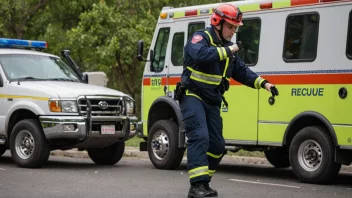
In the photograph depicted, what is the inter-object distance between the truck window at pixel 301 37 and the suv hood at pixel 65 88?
2970 mm

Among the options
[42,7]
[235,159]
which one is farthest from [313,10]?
[42,7]

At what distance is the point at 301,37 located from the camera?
36.7 feet

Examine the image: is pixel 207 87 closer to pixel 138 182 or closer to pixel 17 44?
pixel 138 182

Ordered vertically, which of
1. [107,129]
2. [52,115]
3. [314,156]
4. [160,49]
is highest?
[160,49]

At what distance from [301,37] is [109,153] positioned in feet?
12.9

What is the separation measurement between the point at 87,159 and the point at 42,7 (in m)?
13.3

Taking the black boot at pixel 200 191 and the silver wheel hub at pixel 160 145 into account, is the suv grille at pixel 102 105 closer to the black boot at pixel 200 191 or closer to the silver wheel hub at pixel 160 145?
the silver wheel hub at pixel 160 145

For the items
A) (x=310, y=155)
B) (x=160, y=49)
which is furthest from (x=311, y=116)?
(x=160, y=49)

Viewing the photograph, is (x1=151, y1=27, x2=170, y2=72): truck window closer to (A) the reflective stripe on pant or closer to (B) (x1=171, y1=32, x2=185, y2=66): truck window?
(B) (x1=171, y1=32, x2=185, y2=66): truck window

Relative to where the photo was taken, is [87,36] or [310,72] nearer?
[310,72]

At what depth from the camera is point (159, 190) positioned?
30.9 ft

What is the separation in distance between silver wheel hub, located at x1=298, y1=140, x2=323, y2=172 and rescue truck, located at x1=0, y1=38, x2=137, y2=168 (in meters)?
3.01

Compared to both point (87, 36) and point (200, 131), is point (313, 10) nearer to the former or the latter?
point (200, 131)

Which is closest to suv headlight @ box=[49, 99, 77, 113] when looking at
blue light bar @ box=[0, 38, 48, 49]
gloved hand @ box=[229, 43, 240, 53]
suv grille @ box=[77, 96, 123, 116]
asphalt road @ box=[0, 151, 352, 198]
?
suv grille @ box=[77, 96, 123, 116]
